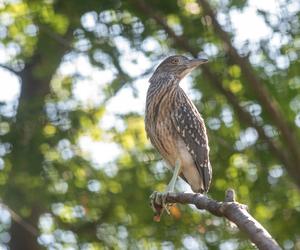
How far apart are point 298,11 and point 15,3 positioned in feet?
9.37

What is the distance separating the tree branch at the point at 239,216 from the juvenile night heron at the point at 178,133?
144 centimetres

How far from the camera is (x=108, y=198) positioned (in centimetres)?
895

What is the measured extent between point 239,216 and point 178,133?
2.39 m

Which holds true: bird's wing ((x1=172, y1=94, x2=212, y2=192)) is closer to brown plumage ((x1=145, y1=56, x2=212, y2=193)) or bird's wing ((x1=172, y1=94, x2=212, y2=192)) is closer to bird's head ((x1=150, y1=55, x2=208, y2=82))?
brown plumage ((x1=145, y1=56, x2=212, y2=193))

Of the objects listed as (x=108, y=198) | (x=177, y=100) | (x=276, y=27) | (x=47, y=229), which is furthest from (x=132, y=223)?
(x=177, y=100)

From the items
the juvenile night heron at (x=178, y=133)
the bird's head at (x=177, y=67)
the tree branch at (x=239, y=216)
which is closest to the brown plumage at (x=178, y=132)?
the juvenile night heron at (x=178, y=133)

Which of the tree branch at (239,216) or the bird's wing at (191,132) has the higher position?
the bird's wing at (191,132)

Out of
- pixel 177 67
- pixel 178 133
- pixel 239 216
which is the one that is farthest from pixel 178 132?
pixel 239 216

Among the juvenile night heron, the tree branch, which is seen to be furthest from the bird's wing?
the tree branch

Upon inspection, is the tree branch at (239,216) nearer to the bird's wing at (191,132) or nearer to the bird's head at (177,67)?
the bird's wing at (191,132)

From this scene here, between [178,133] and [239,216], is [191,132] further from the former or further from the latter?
[239,216]

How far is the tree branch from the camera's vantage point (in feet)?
9.51

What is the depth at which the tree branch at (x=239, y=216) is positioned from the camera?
290 cm

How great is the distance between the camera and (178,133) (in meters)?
5.55
